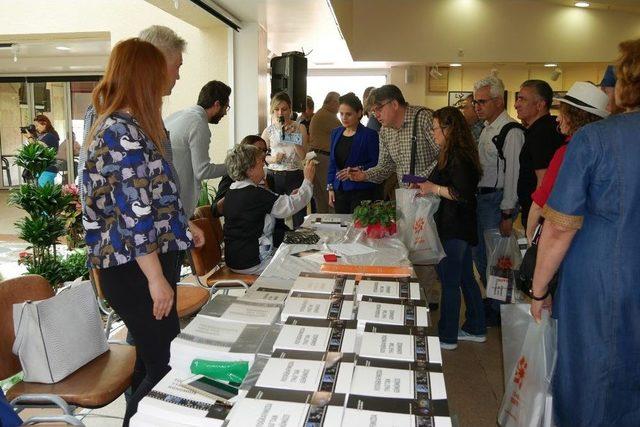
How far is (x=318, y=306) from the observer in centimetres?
158

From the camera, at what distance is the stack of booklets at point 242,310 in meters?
1.51

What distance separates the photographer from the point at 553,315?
1.74 metres

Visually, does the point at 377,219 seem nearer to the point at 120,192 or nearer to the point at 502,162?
the point at 502,162

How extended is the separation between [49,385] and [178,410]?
1.04 meters

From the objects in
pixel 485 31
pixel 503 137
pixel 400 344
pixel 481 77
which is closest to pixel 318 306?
pixel 400 344

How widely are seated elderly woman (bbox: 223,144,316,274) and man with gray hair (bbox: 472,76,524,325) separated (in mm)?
1227

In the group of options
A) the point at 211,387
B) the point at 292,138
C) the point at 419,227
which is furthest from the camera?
the point at 292,138

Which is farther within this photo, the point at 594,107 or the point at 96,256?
the point at 594,107

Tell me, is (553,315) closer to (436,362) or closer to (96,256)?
(436,362)

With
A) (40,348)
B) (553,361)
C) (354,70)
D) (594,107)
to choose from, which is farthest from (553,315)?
(354,70)

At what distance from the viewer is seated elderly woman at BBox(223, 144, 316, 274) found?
2.99m

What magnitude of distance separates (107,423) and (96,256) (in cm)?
127

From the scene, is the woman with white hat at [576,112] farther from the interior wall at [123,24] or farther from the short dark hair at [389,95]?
the interior wall at [123,24]

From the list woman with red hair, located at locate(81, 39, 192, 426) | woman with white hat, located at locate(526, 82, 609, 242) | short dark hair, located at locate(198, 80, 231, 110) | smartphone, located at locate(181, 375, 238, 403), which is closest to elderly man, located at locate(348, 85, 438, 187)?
short dark hair, located at locate(198, 80, 231, 110)
